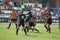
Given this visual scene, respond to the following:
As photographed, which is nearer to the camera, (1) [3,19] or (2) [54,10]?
(1) [3,19]

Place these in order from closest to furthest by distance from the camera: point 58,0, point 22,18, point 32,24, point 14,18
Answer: point 22,18 < point 32,24 < point 14,18 < point 58,0

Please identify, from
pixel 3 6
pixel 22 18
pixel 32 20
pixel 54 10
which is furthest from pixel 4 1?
pixel 22 18

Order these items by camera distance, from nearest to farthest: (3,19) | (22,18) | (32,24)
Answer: (22,18), (32,24), (3,19)

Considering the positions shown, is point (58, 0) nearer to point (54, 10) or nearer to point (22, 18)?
point (54, 10)

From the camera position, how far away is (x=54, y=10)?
132 ft

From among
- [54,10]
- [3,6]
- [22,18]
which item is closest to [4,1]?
[3,6]

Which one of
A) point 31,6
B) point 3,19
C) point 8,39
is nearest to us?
point 8,39

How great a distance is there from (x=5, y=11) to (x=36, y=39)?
2051 centimetres

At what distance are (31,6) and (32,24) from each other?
17.6 m

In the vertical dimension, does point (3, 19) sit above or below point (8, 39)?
below

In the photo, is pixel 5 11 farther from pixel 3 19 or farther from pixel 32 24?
pixel 32 24

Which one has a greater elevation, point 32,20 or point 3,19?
point 32,20

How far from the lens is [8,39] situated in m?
17.1

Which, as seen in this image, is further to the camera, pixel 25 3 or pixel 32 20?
pixel 25 3
